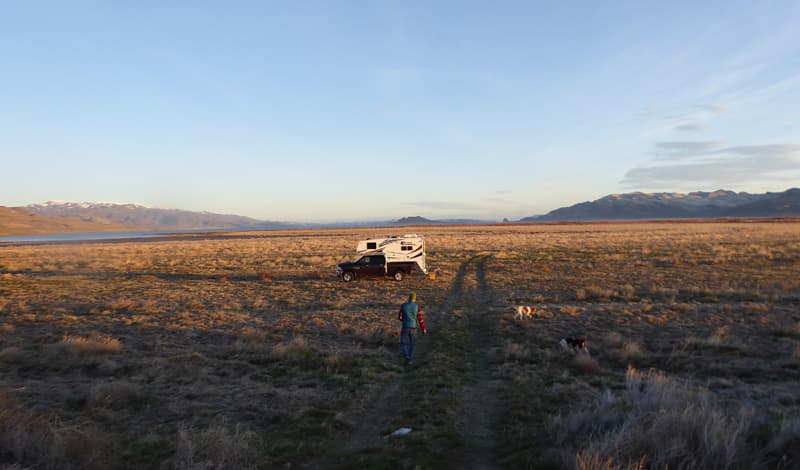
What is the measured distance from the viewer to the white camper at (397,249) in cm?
2730

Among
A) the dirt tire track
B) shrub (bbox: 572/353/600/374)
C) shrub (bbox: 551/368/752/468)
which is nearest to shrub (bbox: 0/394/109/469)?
the dirt tire track

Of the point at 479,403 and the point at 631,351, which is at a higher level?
the point at 631,351

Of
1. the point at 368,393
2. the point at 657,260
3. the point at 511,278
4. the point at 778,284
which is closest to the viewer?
the point at 368,393

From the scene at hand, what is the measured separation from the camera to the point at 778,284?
841 inches

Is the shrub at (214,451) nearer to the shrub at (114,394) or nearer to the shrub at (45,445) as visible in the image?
the shrub at (45,445)

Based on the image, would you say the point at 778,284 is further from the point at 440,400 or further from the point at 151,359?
the point at 151,359

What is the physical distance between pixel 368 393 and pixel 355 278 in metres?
17.9

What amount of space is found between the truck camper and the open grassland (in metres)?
3.32

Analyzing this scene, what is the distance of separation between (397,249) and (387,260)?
100 cm

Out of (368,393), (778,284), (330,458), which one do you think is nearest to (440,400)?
(368,393)

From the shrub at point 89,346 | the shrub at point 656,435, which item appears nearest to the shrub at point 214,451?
the shrub at point 656,435

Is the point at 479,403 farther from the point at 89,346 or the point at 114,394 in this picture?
the point at 89,346

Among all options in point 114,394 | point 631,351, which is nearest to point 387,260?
point 631,351

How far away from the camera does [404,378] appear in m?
10.0
